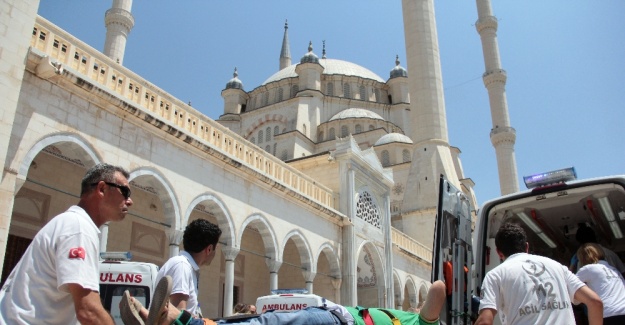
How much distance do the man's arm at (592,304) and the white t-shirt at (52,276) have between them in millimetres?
2632

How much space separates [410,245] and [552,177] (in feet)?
58.9

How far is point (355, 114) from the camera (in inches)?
1348

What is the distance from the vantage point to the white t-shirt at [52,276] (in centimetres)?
182

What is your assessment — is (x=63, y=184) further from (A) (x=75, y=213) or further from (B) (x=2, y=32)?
(A) (x=75, y=213)

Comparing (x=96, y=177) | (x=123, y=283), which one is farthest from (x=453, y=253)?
(x=123, y=283)

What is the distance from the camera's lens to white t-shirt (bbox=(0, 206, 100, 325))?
1819 millimetres

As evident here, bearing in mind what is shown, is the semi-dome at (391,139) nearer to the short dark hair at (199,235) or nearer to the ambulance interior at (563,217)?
the ambulance interior at (563,217)

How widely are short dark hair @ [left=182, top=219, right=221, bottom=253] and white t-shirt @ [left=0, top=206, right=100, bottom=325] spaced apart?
1.22 m

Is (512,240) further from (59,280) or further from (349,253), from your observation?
(349,253)

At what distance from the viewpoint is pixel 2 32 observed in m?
7.09

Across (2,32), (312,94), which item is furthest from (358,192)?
(312,94)

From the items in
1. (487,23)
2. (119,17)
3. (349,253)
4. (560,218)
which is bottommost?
(560,218)

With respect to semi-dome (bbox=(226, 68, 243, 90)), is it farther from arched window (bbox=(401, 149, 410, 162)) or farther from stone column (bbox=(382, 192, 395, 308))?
stone column (bbox=(382, 192, 395, 308))

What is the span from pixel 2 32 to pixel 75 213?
6508 mm
